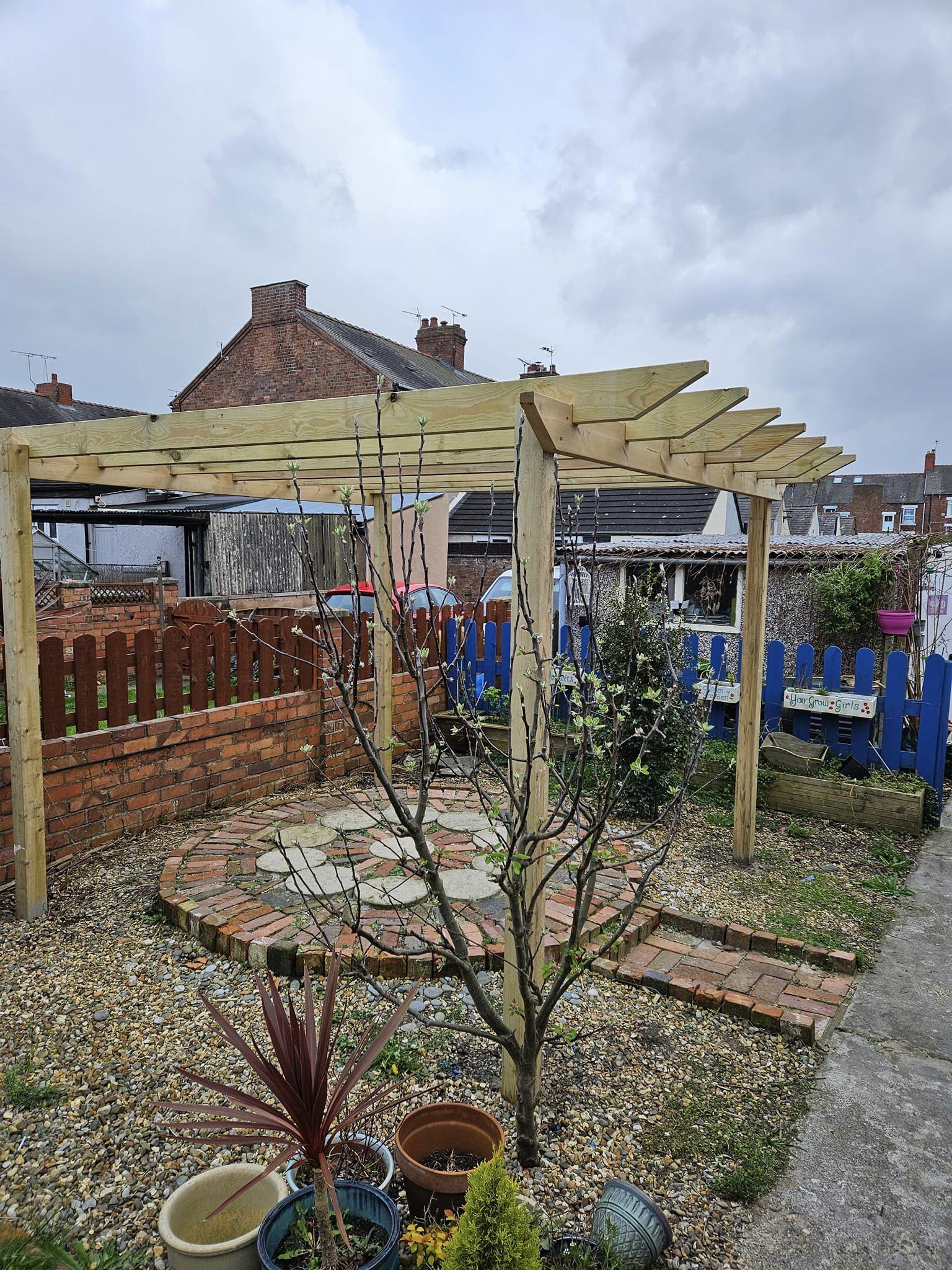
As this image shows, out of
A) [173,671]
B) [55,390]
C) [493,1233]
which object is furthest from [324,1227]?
[55,390]

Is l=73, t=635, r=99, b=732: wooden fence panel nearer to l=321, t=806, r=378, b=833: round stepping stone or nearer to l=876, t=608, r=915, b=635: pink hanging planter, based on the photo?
l=321, t=806, r=378, b=833: round stepping stone

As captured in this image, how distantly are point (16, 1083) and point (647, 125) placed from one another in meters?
7.17

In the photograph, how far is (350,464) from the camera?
4641mm

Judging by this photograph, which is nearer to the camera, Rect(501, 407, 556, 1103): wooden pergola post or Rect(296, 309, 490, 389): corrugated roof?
Rect(501, 407, 556, 1103): wooden pergola post

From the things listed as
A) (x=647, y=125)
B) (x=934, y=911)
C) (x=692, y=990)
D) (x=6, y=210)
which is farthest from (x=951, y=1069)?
(x=6, y=210)

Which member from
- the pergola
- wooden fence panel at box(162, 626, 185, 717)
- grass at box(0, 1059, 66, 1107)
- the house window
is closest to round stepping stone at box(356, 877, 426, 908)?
grass at box(0, 1059, 66, 1107)

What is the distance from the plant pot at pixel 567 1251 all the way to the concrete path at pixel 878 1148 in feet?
1.33

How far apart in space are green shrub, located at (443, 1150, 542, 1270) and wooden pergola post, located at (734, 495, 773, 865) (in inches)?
139

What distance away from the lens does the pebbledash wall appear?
14.5 feet

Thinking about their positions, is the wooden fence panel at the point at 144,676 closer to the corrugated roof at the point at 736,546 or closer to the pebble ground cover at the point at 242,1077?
the pebble ground cover at the point at 242,1077

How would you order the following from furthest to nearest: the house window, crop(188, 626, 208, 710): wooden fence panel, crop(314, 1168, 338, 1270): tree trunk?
the house window < crop(188, 626, 208, 710): wooden fence panel < crop(314, 1168, 338, 1270): tree trunk

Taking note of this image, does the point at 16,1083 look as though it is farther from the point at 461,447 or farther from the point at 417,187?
the point at 417,187

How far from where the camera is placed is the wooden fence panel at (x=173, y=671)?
505cm

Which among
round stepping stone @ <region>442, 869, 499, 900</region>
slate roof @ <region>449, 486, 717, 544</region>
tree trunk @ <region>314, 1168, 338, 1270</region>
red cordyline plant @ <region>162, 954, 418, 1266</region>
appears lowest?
round stepping stone @ <region>442, 869, 499, 900</region>
